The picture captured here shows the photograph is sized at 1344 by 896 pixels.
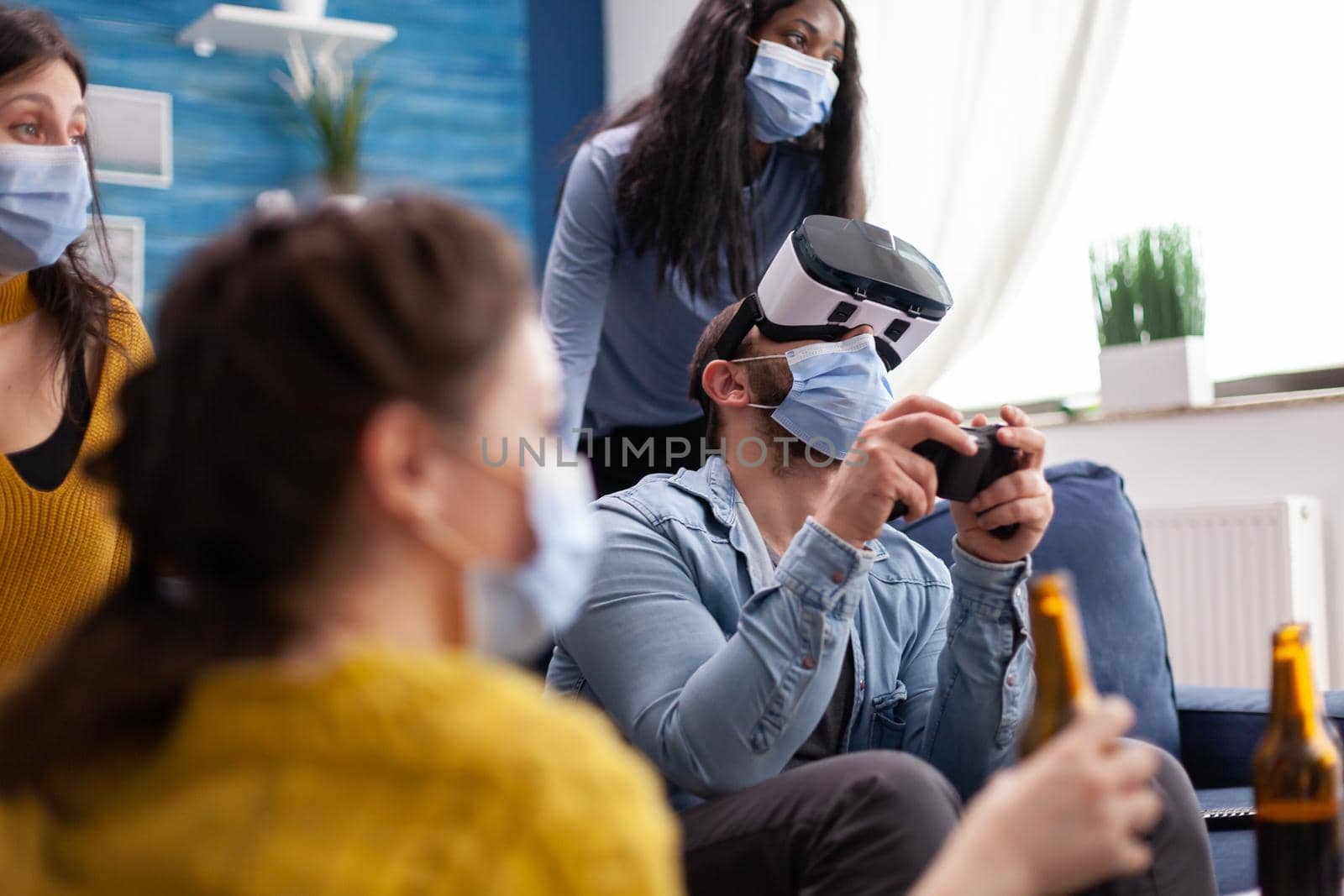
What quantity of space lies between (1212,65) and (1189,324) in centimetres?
65

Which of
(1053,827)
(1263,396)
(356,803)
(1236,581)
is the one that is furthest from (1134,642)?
(356,803)

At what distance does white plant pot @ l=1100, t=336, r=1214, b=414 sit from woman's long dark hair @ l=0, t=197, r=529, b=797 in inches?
103

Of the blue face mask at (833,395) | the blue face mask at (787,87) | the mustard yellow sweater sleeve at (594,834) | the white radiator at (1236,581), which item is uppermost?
the blue face mask at (787,87)

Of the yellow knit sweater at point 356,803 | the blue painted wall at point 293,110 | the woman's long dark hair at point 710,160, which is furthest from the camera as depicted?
the blue painted wall at point 293,110

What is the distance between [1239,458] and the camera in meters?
2.99

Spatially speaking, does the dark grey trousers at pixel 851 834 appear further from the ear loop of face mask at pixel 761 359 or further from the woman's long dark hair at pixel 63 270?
the woman's long dark hair at pixel 63 270

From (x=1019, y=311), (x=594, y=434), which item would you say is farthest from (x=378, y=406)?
(x=1019, y=311)

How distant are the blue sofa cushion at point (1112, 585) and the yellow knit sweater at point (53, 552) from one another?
1.17m

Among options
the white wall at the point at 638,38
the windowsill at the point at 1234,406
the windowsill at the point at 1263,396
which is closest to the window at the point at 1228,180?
the windowsill at the point at 1263,396

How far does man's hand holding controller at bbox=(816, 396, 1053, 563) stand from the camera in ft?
4.20

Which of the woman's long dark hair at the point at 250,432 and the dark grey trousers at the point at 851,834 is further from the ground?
the woman's long dark hair at the point at 250,432

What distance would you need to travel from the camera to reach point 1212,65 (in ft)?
10.5

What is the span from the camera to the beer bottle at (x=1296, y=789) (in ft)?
3.22

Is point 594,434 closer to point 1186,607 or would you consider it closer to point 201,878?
point 1186,607
